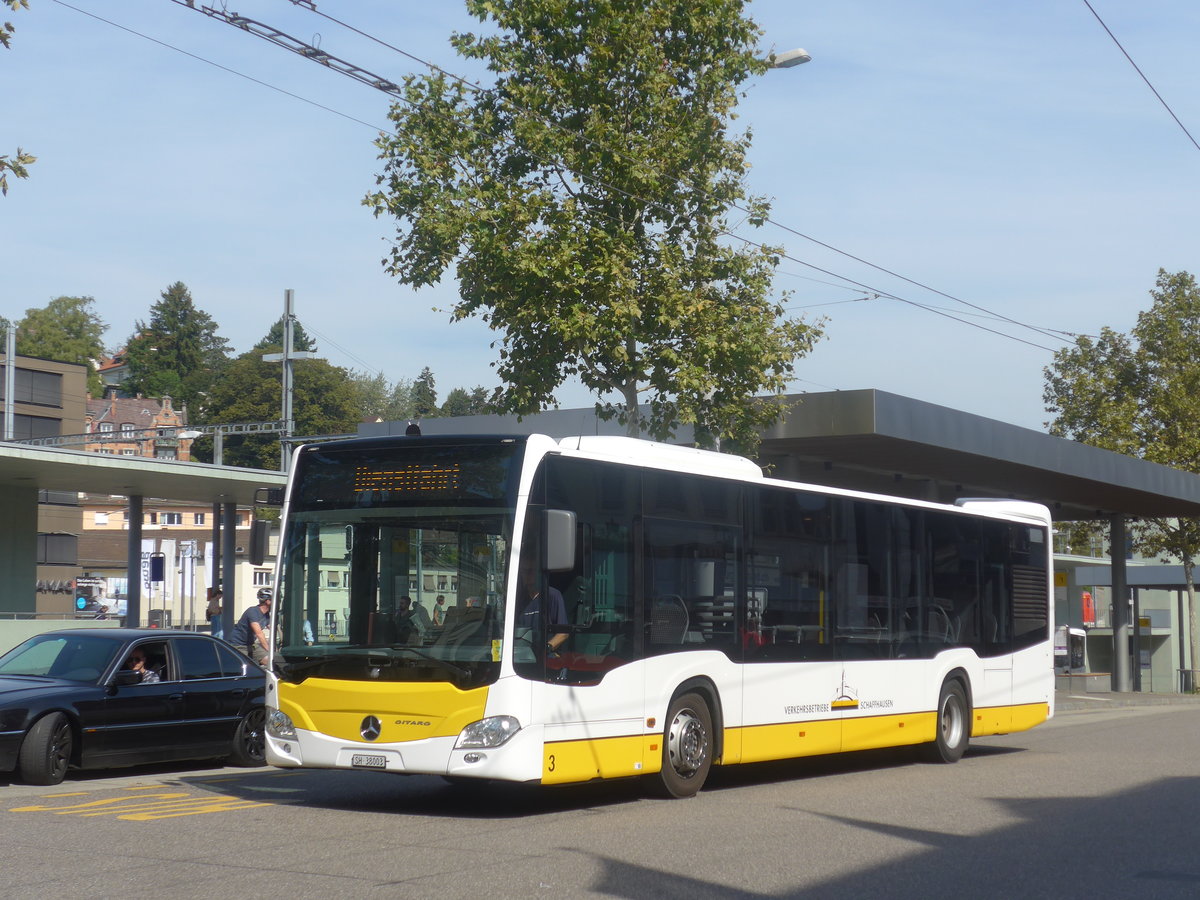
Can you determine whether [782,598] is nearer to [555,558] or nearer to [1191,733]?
[555,558]

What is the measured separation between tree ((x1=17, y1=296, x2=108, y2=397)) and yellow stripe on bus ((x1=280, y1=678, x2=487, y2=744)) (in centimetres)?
11519

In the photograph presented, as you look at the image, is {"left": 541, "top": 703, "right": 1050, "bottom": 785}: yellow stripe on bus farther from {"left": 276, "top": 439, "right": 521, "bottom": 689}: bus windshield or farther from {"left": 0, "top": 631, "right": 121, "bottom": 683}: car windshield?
{"left": 0, "top": 631, "right": 121, "bottom": 683}: car windshield

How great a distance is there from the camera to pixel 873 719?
1513 centimetres

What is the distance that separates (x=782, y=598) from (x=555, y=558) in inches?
147

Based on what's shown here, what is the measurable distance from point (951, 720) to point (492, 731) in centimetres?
785

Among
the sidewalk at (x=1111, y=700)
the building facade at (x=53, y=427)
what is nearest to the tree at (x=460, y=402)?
the building facade at (x=53, y=427)

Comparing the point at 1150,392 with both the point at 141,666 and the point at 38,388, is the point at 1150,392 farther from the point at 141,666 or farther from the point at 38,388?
the point at 38,388

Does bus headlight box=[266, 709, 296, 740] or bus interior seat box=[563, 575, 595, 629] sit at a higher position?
bus interior seat box=[563, 575, 595, 629]

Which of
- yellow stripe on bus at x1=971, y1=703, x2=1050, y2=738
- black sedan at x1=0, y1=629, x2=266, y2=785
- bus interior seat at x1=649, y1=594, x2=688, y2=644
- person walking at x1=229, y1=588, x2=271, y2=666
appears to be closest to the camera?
bus interior seat at x1=649, y1=594, x2=688, y2=644

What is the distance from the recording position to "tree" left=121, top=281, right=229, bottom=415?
139 metres

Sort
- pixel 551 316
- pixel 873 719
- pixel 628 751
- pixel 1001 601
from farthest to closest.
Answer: pixel 551 316, pixel 1001 601, pixel 873 719, pixel 628 751

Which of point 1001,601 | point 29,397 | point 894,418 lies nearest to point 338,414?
point 29,397

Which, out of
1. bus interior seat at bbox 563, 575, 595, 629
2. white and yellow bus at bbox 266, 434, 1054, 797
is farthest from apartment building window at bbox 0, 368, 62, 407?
bus interior seat at bbox 563, 575, 595, 629

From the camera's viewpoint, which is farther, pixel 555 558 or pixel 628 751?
pixel 628 751
